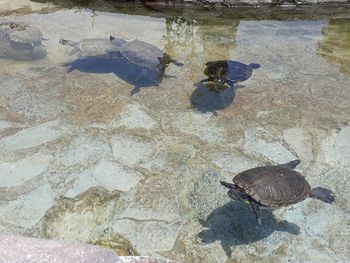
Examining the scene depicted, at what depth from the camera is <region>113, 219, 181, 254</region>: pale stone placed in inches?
144

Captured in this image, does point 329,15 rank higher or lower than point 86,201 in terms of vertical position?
higher

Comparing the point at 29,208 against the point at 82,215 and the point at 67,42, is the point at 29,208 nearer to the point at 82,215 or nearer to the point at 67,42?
the point at 82,215

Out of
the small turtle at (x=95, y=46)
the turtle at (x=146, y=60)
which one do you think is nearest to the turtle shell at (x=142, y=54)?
the turtle at (x=146, y=60)

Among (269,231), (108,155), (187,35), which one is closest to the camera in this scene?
(269,231)

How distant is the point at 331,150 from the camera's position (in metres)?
4.85

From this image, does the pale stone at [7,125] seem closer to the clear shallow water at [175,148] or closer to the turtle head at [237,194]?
the clear shallow water at [175,148]

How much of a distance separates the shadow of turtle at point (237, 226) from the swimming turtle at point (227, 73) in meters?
2.04

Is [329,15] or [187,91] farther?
[329,15]

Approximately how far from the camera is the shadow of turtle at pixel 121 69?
6121mm

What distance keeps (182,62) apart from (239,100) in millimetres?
1392

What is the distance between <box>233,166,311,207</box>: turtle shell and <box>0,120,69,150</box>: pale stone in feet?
7.80

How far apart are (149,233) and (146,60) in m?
3.01

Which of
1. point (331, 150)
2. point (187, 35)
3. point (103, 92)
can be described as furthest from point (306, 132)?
point (187, 35)

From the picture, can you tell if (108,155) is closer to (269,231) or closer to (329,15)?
(269,231)
